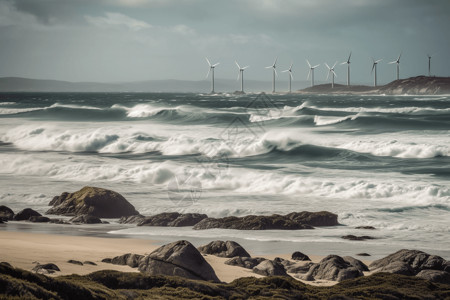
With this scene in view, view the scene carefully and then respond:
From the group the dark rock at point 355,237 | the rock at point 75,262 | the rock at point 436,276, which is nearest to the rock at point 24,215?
the rock at point 75,262

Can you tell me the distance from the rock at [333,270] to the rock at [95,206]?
34.0 feet

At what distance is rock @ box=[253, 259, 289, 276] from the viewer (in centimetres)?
1220

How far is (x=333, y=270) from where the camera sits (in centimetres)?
1225

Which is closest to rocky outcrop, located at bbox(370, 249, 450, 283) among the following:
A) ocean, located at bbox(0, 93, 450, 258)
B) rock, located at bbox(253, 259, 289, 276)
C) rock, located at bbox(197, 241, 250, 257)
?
rock, located at bbox(253, 259, 289, 276)

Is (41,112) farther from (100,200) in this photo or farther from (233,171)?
(100,200)

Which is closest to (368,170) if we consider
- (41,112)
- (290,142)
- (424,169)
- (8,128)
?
(424,169)

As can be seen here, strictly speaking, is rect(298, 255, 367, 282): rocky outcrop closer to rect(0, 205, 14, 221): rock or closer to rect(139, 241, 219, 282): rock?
rect(139, 241, 219, 282): rock

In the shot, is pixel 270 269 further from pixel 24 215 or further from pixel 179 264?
pixel 24 215

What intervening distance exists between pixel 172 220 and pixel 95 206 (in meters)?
3.23

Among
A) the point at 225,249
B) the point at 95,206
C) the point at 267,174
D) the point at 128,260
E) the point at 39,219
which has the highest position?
the point at 128,260

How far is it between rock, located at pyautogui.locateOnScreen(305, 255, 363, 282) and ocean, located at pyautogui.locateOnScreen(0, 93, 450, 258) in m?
2.93

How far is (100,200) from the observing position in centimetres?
2152

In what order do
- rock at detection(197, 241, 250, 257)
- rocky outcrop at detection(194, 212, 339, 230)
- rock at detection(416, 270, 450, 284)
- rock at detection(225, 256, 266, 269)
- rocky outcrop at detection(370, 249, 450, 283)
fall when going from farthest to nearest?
1. rocky outcrop at detection(194, 212, 339, 230)
2. rock at detection(197, 241, 250, 257)
3. rock at detection(225, 256, 266, 269)
4. rocky outcrop at detection(370, 249, 450, 283)
5. rock at detection(416, 270, 450, 284)

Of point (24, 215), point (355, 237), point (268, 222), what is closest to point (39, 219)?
point (24, 215)
